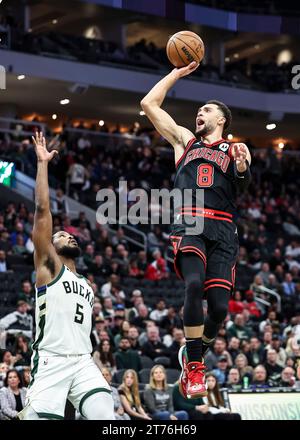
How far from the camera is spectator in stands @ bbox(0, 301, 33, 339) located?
17.1 meters

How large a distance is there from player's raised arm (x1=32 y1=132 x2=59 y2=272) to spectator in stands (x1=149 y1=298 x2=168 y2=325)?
11.7 m

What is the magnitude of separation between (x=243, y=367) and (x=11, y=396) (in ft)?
18.7

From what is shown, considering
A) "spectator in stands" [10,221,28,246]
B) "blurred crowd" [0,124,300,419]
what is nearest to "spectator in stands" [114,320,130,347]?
"blurred crowd" [0,124,300,419]

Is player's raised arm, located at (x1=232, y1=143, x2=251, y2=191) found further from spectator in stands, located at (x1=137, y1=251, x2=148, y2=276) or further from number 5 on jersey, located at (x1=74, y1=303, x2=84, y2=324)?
spectator in stands, located at (x1=137, y1=251, x2=148, y2=276)

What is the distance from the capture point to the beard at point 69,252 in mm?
8758

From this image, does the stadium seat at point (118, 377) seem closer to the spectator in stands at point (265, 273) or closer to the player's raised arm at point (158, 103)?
the player's raised arm at point (158, 103)

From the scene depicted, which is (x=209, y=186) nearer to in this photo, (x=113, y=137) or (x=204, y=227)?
(x=204, y=227)

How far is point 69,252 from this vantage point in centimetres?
877

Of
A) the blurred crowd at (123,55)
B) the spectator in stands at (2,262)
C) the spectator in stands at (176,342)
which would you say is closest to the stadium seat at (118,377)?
the spectator in stands at (176,342)

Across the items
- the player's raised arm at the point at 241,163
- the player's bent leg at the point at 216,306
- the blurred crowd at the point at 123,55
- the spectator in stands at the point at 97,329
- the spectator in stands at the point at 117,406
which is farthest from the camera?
the blurred crowd at the point at 123,55

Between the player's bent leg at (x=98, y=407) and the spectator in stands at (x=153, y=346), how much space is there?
9.81 m

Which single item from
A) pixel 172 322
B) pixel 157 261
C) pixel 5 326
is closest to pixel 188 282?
pixel 5 326

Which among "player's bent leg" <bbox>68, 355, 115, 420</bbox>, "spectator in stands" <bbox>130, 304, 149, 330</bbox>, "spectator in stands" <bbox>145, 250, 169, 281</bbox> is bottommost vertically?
"player's bent leg" <bbox>68, 355, 115, 420</bbox>

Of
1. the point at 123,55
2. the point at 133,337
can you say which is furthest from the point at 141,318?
the point at 123,55
